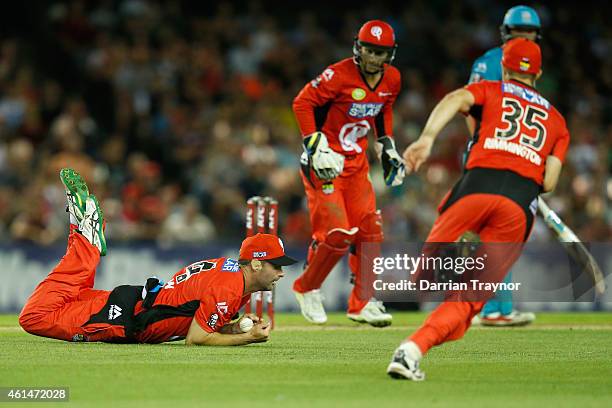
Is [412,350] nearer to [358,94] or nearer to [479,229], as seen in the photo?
[479,229]

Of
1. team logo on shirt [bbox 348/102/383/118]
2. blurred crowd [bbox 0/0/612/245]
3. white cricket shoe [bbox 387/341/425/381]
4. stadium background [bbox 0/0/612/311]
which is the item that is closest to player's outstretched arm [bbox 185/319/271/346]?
white cricket shoe [bbox 387/341/425/381]

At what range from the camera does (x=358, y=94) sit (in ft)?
36.1

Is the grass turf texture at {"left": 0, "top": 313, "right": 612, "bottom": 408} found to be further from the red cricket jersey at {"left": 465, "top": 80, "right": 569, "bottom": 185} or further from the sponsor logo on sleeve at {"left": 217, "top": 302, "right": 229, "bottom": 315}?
the red cricket jersey at {"left": 465, "top": 80, "right": 569, "bottom": 185}

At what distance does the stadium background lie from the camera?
624 inches

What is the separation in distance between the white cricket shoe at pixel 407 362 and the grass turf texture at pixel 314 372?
0.07 meters

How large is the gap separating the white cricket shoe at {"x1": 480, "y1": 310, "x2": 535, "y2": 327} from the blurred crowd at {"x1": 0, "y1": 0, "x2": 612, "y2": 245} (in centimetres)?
477

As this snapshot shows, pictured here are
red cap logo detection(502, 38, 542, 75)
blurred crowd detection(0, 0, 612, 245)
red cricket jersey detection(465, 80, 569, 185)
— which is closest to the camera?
red cricket jersey detection(465, 80, 569, 185)

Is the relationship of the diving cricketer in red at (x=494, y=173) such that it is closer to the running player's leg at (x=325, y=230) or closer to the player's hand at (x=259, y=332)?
the player's hand at (x=259, y=332)

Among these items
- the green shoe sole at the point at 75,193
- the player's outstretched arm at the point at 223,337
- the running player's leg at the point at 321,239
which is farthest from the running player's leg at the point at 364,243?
the green shoe sole at the point at 75,193

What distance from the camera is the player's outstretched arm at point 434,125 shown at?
6906mm

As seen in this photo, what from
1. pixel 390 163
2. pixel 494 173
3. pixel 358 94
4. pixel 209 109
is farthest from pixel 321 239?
pixel 209 109

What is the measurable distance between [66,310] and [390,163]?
363cm

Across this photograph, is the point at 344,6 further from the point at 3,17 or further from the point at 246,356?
the point at 246,356

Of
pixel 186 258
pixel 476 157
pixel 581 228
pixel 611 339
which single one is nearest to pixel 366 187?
pixel 611 339
